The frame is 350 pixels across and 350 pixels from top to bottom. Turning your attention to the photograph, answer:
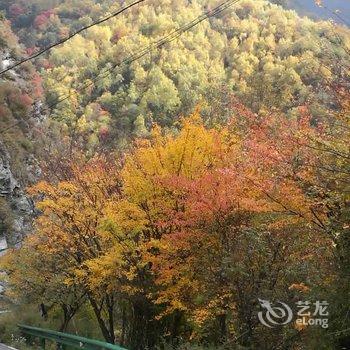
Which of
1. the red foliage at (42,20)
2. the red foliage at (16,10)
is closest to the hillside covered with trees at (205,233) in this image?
the red foliage at (42,20)

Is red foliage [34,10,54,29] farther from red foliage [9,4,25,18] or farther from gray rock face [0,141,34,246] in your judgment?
gray rock face [0,141,34,246]

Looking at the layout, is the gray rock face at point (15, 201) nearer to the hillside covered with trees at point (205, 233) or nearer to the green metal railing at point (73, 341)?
the hillside covered with trees at point (205, 233)

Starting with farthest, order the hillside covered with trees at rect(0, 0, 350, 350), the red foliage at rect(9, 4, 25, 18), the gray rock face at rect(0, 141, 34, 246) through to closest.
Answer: the red foliage at rect(9, 4, 25, 18), the gray rock face at rect(0, 141, 34, 246), the hillside covered with trees at rect(0, 0, 350, 350)

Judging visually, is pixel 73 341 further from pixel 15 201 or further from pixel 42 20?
pixel 42 20

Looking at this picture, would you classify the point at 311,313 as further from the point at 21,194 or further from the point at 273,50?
the point at 273,50

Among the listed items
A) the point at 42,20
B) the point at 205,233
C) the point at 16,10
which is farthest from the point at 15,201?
the point at 16,10

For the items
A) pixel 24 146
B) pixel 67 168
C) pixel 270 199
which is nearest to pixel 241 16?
pixel 24 146

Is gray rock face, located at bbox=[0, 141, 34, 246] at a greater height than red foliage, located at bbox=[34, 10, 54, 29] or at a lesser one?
lesser

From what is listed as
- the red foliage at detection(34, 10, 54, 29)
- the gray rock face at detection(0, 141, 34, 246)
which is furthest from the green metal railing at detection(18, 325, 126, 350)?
the red foliage at detection(34, 10, 54, 29)

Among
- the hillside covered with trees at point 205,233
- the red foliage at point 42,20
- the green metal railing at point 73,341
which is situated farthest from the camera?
the red foliage at point 42,20

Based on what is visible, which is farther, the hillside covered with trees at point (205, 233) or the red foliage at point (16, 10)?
the red foliage at point (16, 10)


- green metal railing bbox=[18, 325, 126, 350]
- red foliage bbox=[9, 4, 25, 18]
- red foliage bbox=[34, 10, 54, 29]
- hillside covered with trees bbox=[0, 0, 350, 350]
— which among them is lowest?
green metal railing bbox=[18, 325, 126, 350]

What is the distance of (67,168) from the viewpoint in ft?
72.4

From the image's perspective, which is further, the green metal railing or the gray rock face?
the gray rock face
